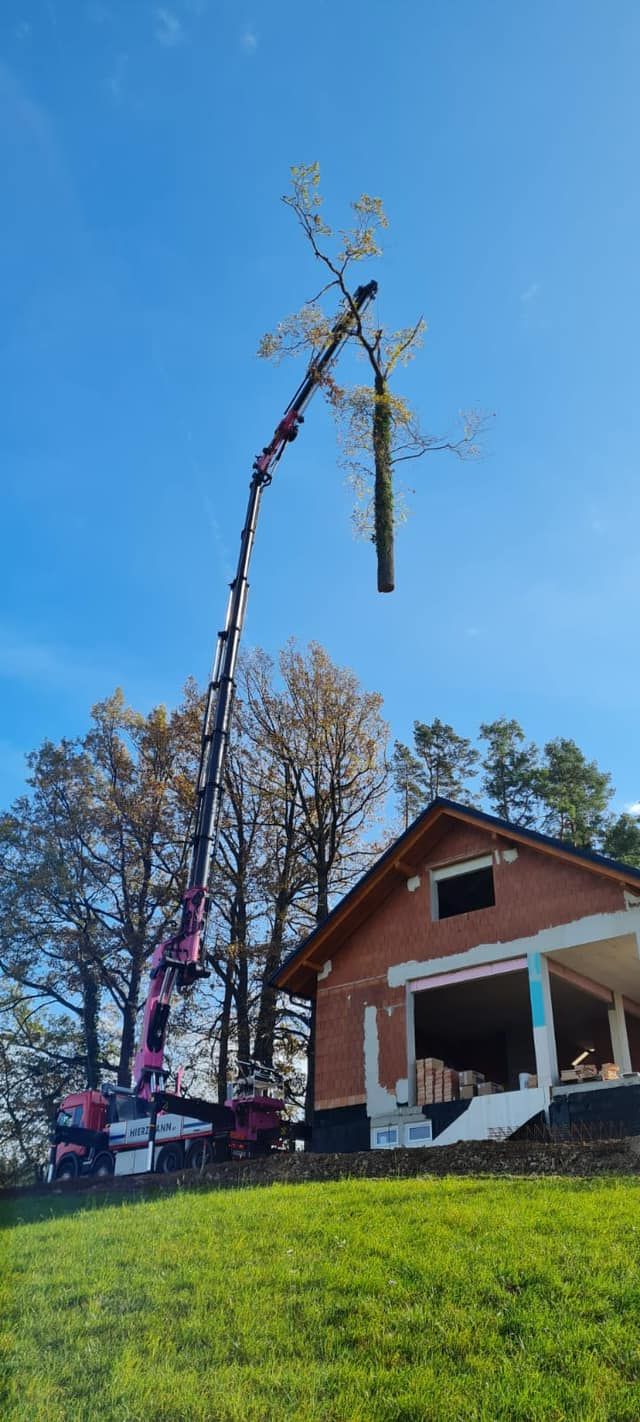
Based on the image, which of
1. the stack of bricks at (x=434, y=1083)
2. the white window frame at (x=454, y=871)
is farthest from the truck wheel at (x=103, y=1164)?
the white window frame at (x=454, y=871)

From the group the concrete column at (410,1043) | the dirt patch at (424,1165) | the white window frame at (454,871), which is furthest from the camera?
the white window frame at (454,871)

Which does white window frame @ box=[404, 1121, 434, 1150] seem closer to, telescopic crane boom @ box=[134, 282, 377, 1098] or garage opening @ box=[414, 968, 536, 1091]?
garage opening @ box=[414, 968, 536, 1091]

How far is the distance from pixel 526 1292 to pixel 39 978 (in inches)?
1094

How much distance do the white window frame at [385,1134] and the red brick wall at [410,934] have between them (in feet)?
2.30

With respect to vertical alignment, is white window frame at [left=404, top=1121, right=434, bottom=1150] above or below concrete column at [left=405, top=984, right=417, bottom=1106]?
below

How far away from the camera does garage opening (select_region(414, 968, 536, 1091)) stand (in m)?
21.2

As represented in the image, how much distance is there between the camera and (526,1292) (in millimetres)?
7598

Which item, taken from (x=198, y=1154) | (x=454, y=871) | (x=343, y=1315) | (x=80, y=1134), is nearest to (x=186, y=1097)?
(x=198, y=1154)

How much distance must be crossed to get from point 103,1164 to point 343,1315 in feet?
55.0

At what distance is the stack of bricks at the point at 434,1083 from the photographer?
1853 cm

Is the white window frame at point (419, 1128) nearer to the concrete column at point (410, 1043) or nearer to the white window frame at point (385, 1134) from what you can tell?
the white window frame at point (385, 1134)

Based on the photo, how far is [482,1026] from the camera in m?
24.7

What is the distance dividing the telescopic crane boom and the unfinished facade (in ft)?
7.52

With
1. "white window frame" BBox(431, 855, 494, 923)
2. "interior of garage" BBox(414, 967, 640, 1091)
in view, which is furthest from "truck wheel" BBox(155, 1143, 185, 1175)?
"white window frame" BBox(431, 855, 494, 923)
